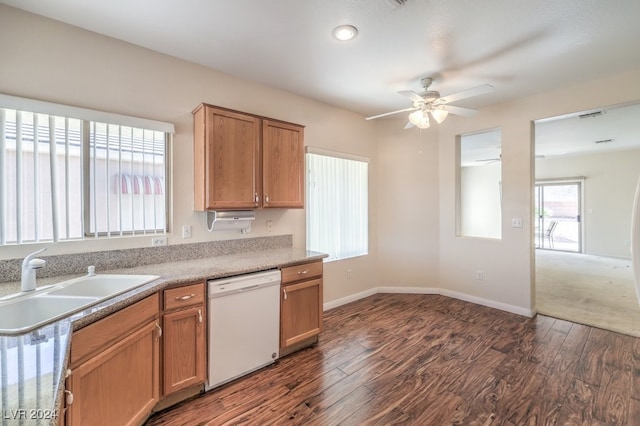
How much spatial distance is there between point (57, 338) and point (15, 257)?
1.31 m

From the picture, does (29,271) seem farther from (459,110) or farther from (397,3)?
(459,110)

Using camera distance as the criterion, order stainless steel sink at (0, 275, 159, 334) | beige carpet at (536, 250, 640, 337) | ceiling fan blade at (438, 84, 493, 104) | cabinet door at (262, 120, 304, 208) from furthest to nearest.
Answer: beige carpet at (536, 250, 640, 337) < cabinet door at (262, 120, 304, 208) < ceiling fan blade at (438, 84, 493, 104) < stainless steel sink at (0, 275, 159, 334)

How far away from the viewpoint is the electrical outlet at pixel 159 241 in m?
2.40

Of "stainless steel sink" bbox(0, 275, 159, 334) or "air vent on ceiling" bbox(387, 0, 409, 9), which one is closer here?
"stainless steel sink" bbox(0, 275, 159, 334)

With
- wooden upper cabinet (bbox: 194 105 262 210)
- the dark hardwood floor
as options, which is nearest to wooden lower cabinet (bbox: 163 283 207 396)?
the dark hardwood floor

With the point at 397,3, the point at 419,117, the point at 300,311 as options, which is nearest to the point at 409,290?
the point at 300,311

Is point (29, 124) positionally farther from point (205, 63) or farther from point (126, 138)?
point (205, 63)

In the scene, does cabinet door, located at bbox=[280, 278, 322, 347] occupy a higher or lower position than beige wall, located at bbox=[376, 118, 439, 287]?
lower

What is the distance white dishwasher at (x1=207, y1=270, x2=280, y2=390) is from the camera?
6.92 ft

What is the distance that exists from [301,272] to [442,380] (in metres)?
1.46

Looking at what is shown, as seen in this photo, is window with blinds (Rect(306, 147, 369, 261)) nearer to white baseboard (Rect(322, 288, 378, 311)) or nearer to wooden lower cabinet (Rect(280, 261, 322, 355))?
white baseboard (Rect(322, 288, 378, 311))

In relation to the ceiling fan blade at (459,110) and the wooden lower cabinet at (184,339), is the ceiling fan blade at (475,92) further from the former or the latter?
the wooden lower cabinet at (184,339)

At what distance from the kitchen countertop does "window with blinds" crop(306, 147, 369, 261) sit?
1617mm

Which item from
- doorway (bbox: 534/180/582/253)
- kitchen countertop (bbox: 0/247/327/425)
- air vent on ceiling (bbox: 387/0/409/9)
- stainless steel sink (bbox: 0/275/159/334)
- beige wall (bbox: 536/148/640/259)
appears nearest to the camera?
kitchen countertop (bbox: 0/247/327/425)
